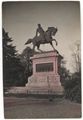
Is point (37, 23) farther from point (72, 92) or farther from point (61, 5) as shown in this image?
point (72, 92)

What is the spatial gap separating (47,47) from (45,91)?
8.8 inches

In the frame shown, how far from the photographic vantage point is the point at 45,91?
4.64 ft

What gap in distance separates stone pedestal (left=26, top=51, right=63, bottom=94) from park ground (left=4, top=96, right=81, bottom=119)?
51 mm

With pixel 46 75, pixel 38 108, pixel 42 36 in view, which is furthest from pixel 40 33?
pixel 38 108

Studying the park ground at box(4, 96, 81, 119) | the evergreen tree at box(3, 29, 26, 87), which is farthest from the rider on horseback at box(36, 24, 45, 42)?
the park ground at box(4, 96, 81, 119)

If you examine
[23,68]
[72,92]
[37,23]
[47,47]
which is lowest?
[72,92]

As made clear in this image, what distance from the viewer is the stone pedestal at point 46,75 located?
1.41 meters

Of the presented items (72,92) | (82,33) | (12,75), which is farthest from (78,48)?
(12,75)

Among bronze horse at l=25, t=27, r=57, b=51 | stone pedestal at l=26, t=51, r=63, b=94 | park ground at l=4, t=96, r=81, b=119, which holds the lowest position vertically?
park ground at l=4, t=96, r=81, b=119

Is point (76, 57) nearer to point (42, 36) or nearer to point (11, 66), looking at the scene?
point (42, 36)

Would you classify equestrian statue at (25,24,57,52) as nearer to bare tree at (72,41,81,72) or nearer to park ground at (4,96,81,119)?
bare tree at (72,41,81,72)

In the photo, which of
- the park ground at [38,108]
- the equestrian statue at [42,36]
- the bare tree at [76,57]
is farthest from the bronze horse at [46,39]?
the park ground at [38,108]

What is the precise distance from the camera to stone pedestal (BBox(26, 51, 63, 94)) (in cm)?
141

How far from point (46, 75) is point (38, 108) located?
172 mm
